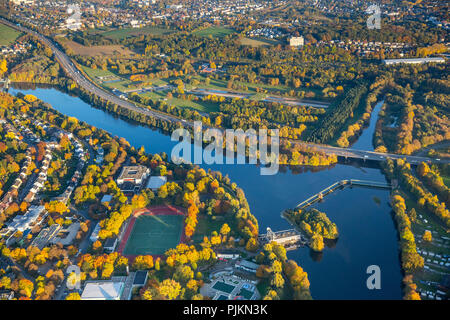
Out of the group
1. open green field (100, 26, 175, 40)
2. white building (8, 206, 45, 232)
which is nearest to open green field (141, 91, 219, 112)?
white building (8, 206, 45, 232)

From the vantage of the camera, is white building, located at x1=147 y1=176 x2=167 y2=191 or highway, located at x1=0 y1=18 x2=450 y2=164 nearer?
white building, located at x1=147 y1=176 x2=167 y2=191

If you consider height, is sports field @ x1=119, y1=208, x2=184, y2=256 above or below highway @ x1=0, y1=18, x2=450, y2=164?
below

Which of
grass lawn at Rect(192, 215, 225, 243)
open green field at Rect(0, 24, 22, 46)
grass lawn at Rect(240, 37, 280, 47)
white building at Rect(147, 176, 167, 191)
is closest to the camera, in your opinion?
grass lawn at Rect(192, 215, 225, 243)

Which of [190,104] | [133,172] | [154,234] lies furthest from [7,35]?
[154,234]

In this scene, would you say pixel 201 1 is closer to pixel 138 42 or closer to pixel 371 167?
pixel 138 42

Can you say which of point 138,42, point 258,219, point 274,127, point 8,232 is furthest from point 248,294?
point 138,42

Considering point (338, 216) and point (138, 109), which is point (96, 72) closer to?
point (138, 109)

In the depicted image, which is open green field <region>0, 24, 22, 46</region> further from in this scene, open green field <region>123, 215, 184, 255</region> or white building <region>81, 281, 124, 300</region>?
white building <region>81, 281, 124, 300</region>
